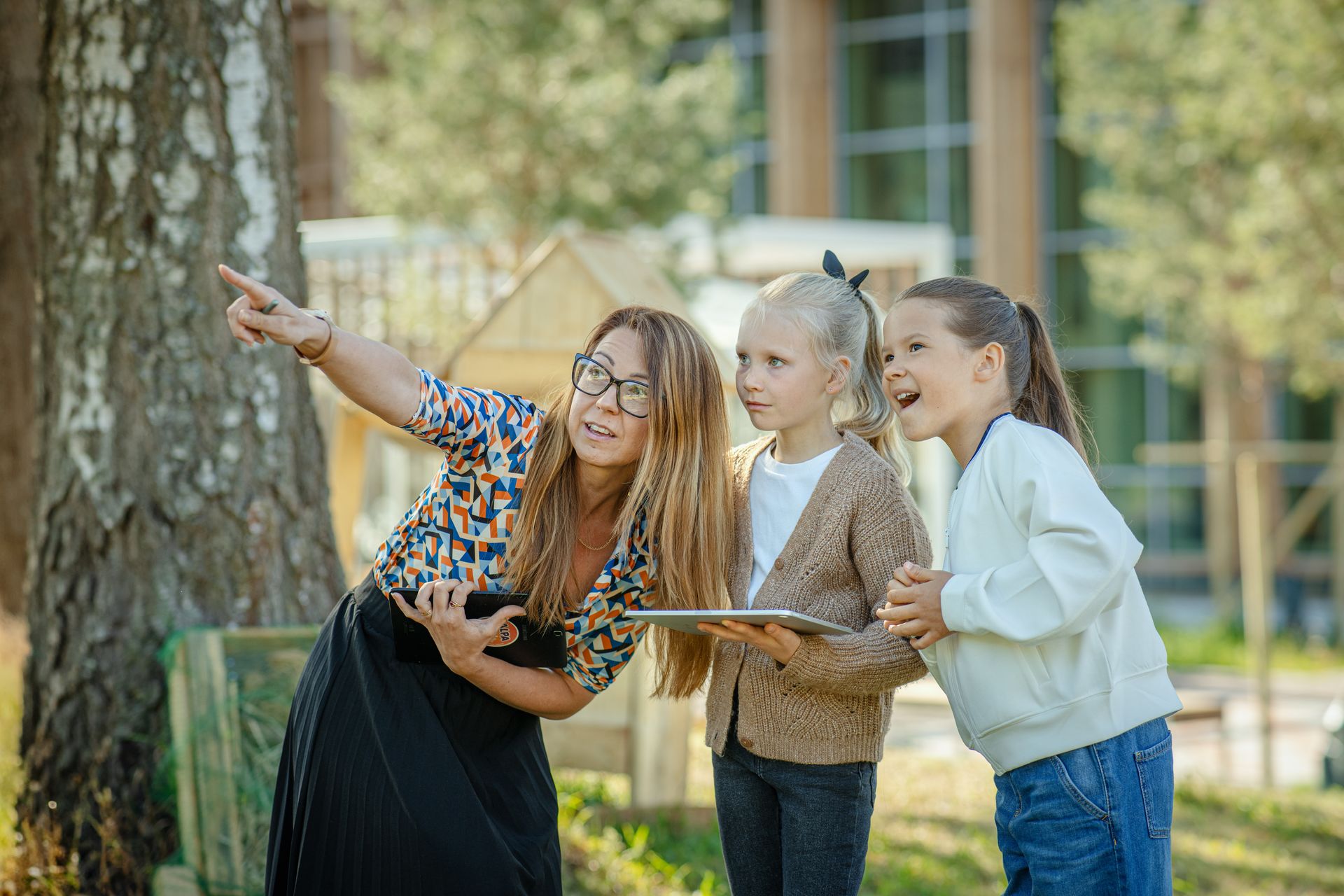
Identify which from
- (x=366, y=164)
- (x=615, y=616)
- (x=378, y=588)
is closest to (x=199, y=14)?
(x=378, y=588)

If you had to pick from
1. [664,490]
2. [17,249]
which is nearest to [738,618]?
[664,490]

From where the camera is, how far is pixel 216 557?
364 cm

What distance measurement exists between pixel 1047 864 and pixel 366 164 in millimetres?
9657

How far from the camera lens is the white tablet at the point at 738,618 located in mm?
2135

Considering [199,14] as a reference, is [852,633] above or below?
below

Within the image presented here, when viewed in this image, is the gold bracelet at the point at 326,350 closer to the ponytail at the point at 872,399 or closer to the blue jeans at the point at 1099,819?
the ponytail at the point at 872,399

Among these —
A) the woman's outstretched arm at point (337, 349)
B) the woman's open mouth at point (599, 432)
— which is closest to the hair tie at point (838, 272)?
the woman's open mouth at point (599, 432)

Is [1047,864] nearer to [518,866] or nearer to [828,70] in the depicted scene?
[518,866]

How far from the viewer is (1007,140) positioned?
15719 mm

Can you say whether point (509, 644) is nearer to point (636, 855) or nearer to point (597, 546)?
point (597, 546)

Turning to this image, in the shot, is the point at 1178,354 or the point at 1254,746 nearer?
the point at 1254,746

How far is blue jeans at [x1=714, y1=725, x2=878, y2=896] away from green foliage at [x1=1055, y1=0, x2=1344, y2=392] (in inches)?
343

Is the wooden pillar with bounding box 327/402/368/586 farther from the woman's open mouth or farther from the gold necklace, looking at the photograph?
the woman's open mouth

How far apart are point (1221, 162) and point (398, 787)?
37.1 feet
